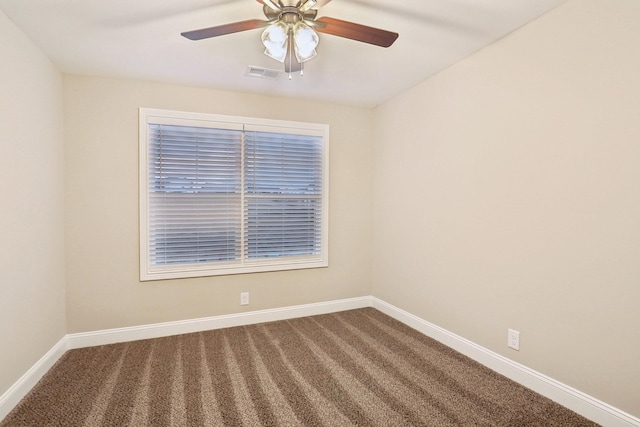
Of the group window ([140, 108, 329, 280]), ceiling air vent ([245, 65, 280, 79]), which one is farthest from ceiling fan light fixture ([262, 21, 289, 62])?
window ([140, 108, 329, 280])

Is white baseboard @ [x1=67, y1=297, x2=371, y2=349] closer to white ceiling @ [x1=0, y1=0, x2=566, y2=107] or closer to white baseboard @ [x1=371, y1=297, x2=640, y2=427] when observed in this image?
white baseboard @ [x1=371, y1=297, x2=640, y2=427]

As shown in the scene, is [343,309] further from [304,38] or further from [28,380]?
[304,38]

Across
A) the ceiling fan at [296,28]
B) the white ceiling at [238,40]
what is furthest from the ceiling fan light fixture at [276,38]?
the white ceiling at [238,40]

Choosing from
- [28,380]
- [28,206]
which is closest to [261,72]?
[28,206]

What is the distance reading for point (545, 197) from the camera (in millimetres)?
2076

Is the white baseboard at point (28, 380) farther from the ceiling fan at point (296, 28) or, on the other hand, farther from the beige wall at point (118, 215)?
the ceiling fan at point (296, 28)

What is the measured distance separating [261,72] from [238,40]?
0.52 m

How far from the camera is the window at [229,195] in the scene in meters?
3.09

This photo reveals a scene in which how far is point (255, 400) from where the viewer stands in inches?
81.7

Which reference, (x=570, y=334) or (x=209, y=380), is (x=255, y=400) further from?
(x=570, y=334)

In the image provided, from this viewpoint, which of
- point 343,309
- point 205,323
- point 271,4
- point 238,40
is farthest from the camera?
point 343,309

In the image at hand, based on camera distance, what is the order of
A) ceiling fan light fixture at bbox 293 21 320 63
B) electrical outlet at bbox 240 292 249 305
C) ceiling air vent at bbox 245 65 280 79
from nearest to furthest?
ceiling fan light fixture at bbox 293 21 320 63 → ceiling air vent at bbox 245 65 280 79 → electrical outlet at bbox 240 292 249 305

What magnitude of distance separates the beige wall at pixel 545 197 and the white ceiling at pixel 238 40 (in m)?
0.31

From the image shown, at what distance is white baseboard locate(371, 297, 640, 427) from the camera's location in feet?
5.81
